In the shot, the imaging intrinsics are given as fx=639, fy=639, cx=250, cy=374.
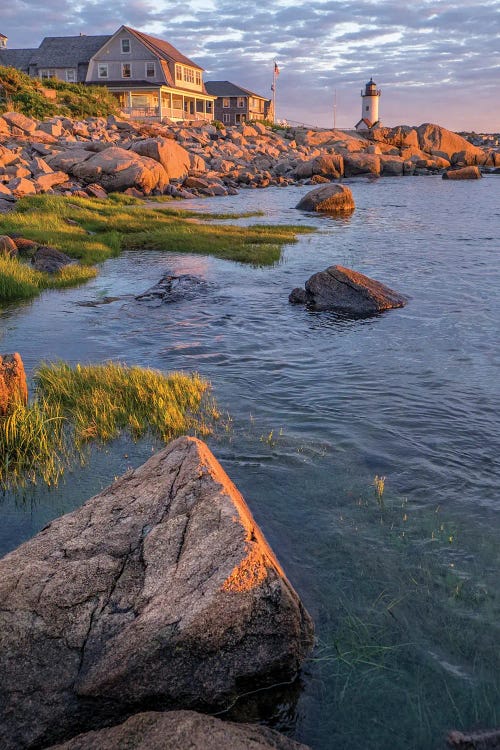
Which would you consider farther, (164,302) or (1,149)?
(1,149)

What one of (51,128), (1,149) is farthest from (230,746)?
(51,128)

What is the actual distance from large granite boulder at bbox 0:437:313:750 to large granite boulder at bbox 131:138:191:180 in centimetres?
4080

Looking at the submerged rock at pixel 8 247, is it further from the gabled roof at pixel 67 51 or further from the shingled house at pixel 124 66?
the gabled roof at pixel 67 51

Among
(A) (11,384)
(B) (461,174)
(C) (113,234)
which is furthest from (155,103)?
(A) (11,384)

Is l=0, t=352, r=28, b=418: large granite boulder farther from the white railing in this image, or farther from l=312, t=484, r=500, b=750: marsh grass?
the white railing

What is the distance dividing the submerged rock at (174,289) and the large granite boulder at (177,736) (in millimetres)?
12615

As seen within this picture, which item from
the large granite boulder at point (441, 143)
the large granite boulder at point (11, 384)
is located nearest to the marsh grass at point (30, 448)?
the large granite boulder at point (11, 384)

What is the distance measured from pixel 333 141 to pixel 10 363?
287 feet

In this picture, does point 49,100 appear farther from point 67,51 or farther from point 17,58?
point 17,58

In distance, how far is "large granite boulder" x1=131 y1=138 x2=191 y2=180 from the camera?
41.8 metres

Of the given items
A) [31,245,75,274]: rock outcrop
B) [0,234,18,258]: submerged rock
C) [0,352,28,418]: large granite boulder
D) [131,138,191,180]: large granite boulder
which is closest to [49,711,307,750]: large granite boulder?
[0,352,28,418]: large granite boulder

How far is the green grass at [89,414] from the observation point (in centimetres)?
720

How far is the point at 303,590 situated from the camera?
5012 mm

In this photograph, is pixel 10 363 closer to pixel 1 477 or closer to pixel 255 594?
pixel 1 477
